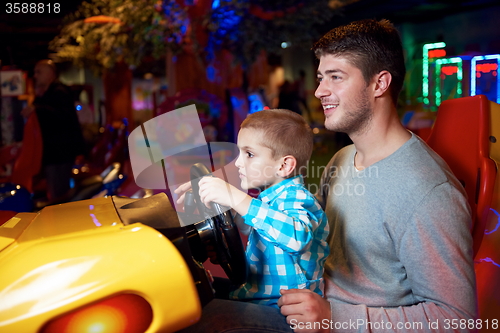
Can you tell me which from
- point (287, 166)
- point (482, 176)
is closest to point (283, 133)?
point (287, 166)

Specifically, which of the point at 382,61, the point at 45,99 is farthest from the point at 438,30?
the point at 382,61

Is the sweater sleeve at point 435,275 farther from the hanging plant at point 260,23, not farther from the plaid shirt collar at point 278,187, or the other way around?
the hanging plant at point 260,23

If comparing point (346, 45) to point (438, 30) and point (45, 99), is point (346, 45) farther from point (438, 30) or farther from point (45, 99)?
point (438, 30)

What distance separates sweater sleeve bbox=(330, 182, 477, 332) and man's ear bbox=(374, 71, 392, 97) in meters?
0.37

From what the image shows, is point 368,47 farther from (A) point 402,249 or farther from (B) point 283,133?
(A) point 402,249

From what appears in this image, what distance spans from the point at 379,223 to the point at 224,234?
17.4 inches

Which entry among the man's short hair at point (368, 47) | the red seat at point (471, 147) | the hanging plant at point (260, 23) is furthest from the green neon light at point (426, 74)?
the man's short hair at point (368, 47)

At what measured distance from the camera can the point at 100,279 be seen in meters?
0.75

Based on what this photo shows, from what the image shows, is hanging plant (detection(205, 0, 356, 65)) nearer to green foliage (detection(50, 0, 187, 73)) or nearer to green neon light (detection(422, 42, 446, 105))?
green foliage (detection(50, 0, 187, 73))

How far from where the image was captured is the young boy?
1215 millimetres

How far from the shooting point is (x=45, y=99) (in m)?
3.52

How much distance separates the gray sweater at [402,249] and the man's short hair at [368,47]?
0.80 ft

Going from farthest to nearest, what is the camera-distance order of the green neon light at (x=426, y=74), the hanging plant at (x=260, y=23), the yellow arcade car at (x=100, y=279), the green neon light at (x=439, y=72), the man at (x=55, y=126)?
the green neon light at (x=426, y=74) < the green neon light at (x=439, y=72) < the hanging plant at (x=260, y=23) < the man at (x=55, y=126) < the yellow arcade car at (x=100, y=279)

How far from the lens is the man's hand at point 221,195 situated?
1.06m
